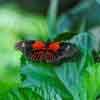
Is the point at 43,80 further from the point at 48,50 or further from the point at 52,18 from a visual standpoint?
the point at 52,18

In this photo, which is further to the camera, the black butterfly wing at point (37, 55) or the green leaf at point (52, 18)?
the green leaf at point (52, 18)

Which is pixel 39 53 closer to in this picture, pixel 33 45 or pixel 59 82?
pixel 33 45

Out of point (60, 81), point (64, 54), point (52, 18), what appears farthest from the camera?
point (52, 18)

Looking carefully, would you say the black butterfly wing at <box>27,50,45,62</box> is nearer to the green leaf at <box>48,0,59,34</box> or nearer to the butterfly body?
the butterfly body

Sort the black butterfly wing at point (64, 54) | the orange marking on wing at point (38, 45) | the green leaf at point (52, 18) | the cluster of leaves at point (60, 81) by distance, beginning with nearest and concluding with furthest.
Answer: the cluster of leaves at point (60, 81) < the black butterfly wing at point (64, 54) < the orange marking on wing at point (38, 45) < the green leaf at point (52, 18)

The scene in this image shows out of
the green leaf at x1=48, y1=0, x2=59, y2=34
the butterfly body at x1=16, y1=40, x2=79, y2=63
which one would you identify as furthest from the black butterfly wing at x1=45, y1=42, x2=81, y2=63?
the green leaf at x1=48, y1=0, x2=59, y2=34

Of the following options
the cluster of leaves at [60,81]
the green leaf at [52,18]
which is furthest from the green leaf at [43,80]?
the green leaf at [52,18]

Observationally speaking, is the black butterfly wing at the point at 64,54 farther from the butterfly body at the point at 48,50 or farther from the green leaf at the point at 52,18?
the green leaf at the point at 52,18

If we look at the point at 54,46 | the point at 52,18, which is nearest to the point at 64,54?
the point at 54,46
